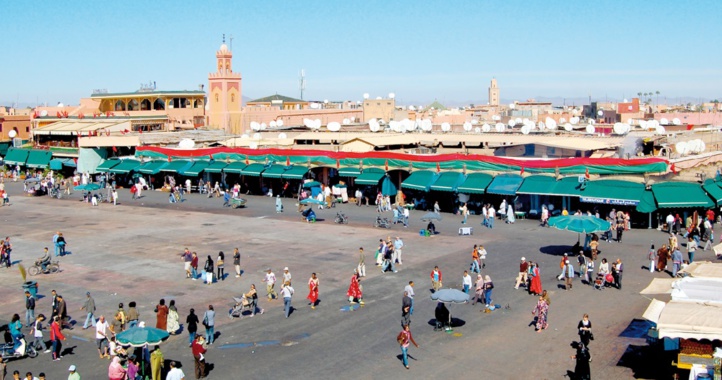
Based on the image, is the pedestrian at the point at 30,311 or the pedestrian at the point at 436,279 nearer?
the pedestrian at the point at 30,311

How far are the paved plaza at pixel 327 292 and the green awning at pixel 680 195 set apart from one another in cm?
194

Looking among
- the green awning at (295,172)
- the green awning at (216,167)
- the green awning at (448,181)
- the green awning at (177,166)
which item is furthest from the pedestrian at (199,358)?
the green awning at (177,166)

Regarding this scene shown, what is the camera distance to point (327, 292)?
27094 mm

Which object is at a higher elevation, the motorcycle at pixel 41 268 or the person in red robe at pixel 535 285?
the person in red robe at pixel 535 285

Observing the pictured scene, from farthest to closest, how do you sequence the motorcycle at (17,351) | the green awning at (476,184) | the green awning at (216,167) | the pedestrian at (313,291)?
the green awning at (216,167) < the green awning at (476,184) < the pedestrian at (313,291) < the motorcycle at (17,351)

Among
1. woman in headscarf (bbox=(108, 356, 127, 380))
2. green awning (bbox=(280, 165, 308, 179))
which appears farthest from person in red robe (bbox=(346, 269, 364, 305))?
green awning (bbox=(280, 165, 308, 179))

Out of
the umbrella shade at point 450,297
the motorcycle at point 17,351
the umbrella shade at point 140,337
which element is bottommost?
the motorcycle at point 17,351

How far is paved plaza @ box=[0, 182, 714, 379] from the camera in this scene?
2002 cm

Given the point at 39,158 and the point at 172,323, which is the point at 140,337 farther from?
the point at 39,158

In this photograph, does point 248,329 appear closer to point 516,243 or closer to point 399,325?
point 399,325

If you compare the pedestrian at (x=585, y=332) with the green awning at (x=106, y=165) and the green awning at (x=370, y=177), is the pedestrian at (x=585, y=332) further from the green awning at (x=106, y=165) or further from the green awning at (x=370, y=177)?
the green awning at (x=106, y=165)

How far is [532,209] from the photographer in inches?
1672

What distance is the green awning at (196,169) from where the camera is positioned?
184 ft

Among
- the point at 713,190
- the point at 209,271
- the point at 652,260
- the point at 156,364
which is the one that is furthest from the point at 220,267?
the point at 713,190
